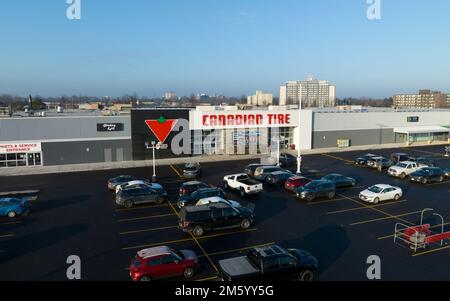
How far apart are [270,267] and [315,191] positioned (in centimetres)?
1226

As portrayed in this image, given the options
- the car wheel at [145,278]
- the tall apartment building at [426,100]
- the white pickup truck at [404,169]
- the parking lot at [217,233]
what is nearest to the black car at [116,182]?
the parking lot at [217,233]

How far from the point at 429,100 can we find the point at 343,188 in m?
140

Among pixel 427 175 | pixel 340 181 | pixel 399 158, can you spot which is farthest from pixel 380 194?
pixel 399 158

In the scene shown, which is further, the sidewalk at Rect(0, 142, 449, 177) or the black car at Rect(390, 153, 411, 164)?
the black car at Rect(390, 153, 411, 164)

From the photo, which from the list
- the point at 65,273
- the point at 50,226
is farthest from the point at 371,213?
the point at 50,226

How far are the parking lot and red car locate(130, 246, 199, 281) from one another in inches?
26.4

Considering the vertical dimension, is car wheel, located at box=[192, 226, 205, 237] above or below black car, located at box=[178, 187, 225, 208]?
below

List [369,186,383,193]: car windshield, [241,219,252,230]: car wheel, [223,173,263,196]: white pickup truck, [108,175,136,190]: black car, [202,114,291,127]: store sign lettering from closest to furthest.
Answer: [241,219,252,230]: car wheel < [369,186,383,193]: car windshield < [223,173,263,196]: white pickup truck < [108,175,136,190]: black car < [202,114,291,127]: store sign lettering

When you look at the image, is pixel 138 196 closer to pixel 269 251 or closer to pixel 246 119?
pixel 269 251

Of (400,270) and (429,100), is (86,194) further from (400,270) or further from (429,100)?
(429,100)

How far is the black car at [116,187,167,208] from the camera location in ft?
73.7

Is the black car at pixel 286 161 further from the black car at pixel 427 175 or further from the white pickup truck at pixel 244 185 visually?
the black car at pixel 427 175

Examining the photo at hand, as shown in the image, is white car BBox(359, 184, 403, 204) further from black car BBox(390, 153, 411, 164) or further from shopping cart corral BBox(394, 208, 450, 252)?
black car BBox(390, 153, 411, 164)

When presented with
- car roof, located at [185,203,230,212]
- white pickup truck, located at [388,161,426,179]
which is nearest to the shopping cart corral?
car roof, located at [185,203,230,212]
